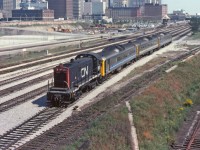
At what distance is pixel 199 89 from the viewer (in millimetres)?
41906

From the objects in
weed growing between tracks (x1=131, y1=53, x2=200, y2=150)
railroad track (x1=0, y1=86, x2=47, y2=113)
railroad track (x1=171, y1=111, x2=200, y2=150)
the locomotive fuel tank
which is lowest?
railroad track (x1=171, y1=111, x2=200, y2=150)

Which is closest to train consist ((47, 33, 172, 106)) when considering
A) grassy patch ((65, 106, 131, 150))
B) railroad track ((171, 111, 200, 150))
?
grassy patch ((65, 106, 131, 150))

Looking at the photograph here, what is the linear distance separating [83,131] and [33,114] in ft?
19.2

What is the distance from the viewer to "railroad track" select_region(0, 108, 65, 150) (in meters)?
21.1

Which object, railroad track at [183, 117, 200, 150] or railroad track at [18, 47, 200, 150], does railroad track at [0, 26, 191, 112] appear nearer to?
railroad track at [18, 47, 200, 150]

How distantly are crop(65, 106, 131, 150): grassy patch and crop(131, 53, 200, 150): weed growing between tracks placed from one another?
38.0 inches

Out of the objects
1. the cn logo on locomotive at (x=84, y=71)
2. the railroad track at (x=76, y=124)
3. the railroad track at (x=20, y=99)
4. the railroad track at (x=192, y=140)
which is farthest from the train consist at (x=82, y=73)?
the railroad track at (x=192, y=140)

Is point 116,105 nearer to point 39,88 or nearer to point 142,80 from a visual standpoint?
point 39,88

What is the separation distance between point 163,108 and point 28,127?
11.0 metres

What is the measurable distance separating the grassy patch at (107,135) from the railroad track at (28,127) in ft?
10.7

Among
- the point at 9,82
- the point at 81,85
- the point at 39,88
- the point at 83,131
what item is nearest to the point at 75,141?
the point at 83,131

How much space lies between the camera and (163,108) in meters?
30.1

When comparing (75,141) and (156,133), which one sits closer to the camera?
(75,141)

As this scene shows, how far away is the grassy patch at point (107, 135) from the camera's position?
20297 millimetres
